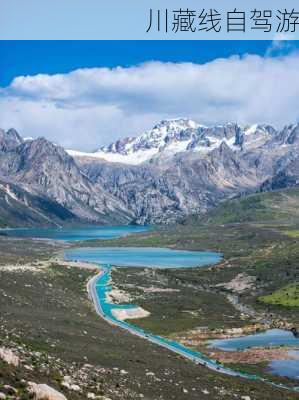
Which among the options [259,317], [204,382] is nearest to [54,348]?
[204,382]

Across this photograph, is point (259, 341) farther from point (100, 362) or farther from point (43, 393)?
point (43, 393)

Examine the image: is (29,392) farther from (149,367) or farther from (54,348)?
(149,367)

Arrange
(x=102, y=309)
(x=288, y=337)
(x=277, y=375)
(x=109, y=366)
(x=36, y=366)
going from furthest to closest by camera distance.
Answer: (x=102, y=309) → (x=288, y=337) → (x=277, y=375) → (x=109, y=366) → (x=36, y=366)

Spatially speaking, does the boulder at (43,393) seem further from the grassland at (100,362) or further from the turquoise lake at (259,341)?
the turquoise lake at (259,341)

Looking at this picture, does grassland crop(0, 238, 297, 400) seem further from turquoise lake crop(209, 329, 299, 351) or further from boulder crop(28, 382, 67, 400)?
turquoise lake crop(209, 329, 299, 351)

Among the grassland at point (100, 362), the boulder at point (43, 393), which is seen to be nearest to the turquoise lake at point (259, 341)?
the grassland at point (100, 362)

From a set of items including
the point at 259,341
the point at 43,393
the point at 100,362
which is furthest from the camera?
the point at 259,341

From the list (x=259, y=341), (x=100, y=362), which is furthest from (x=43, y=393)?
(x=259, y=341)

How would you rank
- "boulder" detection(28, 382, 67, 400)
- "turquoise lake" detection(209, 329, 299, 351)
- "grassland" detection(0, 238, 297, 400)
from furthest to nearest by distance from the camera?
"turquoise lake" detection(209, 329, 299, 351)
"grassland" detection(0, 238, 297, 400)
"boulder" detection(28, 382, 67, 400)

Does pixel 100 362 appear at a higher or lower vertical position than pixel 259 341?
higher

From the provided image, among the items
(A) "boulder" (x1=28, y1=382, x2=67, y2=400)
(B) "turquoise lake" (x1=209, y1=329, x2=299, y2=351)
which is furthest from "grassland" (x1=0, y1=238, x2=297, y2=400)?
(B) "turquoise lake" (x1=209, y1=329, x2=299, y2=351)

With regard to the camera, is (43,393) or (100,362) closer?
(43,393)
